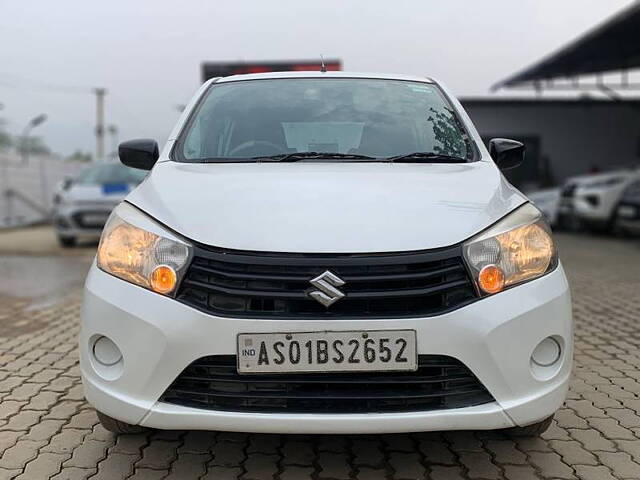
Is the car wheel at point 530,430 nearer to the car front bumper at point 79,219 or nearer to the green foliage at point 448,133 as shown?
the green foliage at point 448,133

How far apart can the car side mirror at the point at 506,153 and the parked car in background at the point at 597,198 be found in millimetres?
10283

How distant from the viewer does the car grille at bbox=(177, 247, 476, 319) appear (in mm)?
2277

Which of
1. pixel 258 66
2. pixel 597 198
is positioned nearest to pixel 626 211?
pixel 597 198

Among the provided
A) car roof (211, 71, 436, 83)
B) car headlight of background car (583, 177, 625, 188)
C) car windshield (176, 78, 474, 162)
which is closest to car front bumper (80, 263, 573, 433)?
car windshield (176, 78, 474, 162)

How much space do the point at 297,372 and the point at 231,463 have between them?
68 cm

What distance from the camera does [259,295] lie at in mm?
2277

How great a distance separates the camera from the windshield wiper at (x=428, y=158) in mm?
3180

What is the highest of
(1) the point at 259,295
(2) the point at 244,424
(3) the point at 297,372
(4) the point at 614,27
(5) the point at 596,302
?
(4) the point at 614,27

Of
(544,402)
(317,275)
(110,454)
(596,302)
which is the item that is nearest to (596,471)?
(544,402)

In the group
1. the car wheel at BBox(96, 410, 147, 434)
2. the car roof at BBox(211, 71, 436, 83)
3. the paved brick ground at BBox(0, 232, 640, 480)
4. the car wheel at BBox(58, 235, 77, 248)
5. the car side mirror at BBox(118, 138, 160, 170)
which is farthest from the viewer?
the car wheel at BBox(58, 235, 77, 248)

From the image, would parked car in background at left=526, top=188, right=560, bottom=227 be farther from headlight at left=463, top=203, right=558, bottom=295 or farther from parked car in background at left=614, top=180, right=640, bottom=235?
headlight at left=463, top=203, right=558, bottom=295

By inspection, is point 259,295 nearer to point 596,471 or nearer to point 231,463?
point 231,463

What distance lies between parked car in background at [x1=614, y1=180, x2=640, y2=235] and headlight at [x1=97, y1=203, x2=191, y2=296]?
1134 centimetres

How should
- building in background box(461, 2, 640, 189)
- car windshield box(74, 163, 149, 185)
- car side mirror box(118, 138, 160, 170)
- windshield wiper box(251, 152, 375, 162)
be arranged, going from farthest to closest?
building in background box(461, 2, 640, 189) < car windshield box(74, 163, 149, 185) < car side mirror box(118, 138, 160, 170) < windshield wiper box(251, 152, 375, 162)
